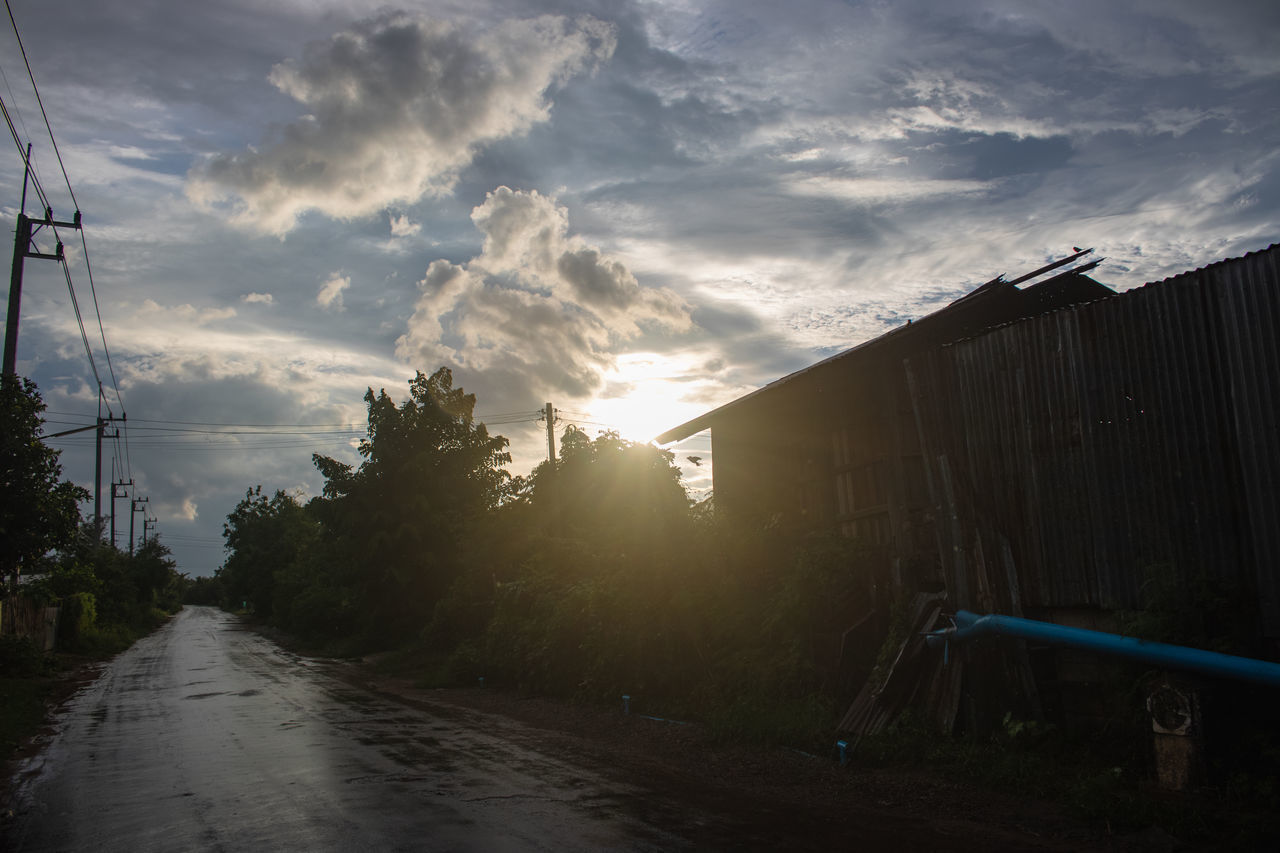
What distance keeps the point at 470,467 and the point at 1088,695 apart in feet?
74.5

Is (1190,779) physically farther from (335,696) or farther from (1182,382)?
(335,696)

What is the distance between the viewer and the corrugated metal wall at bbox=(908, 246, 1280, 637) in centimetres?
705

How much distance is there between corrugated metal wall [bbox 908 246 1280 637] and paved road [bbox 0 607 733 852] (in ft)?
15.5

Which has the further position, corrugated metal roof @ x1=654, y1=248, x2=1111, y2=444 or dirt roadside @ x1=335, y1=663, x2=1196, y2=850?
corrugated metal roof @ x1=654, y1=248, x2=1111, y2=444

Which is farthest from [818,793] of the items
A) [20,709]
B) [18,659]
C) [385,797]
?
[18,659]

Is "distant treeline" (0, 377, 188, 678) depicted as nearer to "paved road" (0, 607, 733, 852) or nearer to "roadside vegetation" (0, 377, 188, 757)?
"roadside vegetation" (0, 377, 188, 757)

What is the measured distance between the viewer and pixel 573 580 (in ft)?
56.3

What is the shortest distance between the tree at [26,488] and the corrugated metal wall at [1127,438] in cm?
1741

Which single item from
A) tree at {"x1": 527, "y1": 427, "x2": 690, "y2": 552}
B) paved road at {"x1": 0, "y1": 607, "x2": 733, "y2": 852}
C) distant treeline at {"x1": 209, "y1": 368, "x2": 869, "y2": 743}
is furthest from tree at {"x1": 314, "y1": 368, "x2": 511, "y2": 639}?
paved road at {"x1": 0, "y1": 607, "x2": 733, "y2": 852}

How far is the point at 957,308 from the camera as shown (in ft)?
36.4

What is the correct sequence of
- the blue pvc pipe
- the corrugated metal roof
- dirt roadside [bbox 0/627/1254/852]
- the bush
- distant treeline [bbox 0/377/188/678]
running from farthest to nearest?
the bush < distant treeline [bbox 0/377/188/678] < the corrugated metal roof < the blue pvc pipe < dirt roadside [bbox 0/627/1254/852]

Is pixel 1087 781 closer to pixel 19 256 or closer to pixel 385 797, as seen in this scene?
pixel 385 797

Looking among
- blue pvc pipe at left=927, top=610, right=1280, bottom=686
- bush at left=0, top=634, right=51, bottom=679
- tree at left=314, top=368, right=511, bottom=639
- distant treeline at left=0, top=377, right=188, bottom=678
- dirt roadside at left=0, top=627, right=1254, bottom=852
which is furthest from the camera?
tree at left=314, top=368, right=511, bottom=639

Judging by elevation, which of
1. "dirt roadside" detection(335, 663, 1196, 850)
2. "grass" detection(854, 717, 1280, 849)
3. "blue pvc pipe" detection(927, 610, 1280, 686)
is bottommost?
"dirt roadside" detection(335, 663, 1196, 850)
